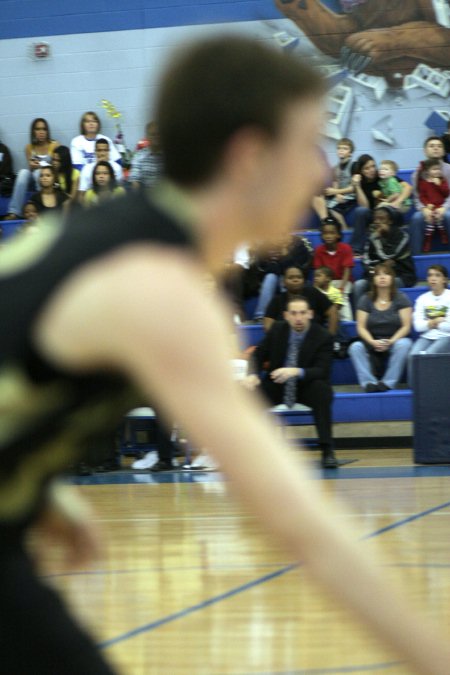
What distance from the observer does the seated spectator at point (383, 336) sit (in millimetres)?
11336

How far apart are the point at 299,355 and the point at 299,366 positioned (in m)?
0.10

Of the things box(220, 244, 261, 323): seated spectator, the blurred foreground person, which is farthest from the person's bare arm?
box(220, 244, 261, 323): seated spectator

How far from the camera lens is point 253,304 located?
42.8 ft

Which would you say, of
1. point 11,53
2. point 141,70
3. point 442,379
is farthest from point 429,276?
point 11,53

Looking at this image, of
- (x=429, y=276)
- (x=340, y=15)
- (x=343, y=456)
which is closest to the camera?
(x=343, y=456)

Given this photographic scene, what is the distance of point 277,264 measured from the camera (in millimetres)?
12734

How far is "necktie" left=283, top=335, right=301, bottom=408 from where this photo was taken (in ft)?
33.1

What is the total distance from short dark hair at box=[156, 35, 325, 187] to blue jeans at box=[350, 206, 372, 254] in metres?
12.3

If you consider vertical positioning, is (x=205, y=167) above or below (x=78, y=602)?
above

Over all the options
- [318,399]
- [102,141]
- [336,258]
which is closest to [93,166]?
[102,141]

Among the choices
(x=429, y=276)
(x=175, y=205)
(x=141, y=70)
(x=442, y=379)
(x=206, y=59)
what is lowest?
(x=442, y=379)

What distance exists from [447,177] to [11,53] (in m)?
7.12

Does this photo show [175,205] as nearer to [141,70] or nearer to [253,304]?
[253,304]

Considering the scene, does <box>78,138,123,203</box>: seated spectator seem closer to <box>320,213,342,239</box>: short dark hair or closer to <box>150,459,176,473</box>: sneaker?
<box>320,213,342,239</box>: short dark hair
